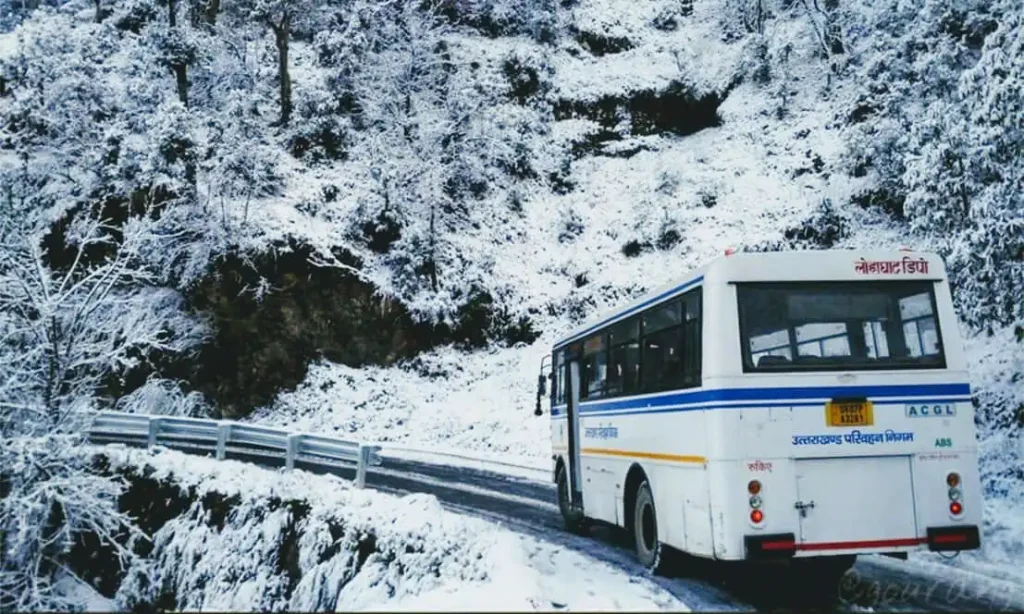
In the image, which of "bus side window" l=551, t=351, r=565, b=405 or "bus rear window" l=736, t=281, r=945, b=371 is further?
"bus side window" l=551, t=351, r=565, b=405

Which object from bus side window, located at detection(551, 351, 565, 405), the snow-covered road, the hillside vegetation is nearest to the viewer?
the snow-covered road

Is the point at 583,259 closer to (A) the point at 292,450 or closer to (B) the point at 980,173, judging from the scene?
(B) the point at 980,173

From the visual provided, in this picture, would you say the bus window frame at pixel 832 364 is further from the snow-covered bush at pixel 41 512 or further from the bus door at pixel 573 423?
the snow-covered bush at pixel 41 512

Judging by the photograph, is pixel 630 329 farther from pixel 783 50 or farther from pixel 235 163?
pixel 783 50

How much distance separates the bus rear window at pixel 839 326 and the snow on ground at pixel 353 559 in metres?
2.88

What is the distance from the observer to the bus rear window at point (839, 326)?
7.95 meters

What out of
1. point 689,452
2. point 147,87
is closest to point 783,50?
point 147,87

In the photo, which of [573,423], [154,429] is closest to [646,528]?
[573,423]

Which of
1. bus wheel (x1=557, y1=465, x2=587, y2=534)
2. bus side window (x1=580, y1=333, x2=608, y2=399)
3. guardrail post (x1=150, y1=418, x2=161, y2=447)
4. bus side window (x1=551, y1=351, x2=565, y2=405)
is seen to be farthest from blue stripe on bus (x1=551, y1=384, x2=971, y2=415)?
guardrail post (x1=150, y1=418, x2=161, y2=447)

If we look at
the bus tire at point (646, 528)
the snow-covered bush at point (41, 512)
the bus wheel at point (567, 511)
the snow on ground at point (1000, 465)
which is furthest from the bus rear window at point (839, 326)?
the snow-covered bush at point (41, 512)

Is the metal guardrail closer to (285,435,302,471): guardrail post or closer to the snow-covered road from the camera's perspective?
(285,435,302,471): guardrail post

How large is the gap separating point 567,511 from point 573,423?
5.27 feet

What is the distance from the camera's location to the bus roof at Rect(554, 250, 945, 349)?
26.4ft

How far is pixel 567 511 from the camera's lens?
45.1ft
